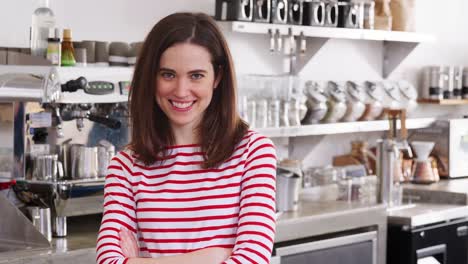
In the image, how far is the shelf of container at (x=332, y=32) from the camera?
4203 millimetres

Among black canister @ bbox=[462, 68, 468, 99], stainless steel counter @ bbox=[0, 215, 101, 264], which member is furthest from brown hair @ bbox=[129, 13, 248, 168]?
black canister @ bbox=[462, 68, 468, 99]

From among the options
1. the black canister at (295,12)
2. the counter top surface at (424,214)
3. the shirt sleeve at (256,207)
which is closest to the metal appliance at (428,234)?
the counter top surface at (424,214)

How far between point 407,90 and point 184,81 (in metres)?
3.61

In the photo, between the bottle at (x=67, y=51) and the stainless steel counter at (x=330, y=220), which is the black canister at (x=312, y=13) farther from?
the bottle at (x=67, y=51)

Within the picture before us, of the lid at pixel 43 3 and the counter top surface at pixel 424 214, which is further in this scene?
the counter top surface at pixel 424 214

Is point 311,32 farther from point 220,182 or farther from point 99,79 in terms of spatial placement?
point 220,182

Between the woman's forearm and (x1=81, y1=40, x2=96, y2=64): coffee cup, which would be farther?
(x1=81, y1=40, x2=96, y2=64): coffee cup

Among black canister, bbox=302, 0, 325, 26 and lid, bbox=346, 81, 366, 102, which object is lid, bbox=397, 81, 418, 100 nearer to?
lid, bbox=346, 81, 366, 102

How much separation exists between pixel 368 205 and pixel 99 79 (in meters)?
1.50

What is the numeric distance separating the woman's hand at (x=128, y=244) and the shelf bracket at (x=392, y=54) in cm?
377

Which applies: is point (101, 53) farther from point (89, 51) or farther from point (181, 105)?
point (181, 105)

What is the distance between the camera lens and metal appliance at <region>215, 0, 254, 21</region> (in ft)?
13.6

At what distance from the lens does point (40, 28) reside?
3211 mm

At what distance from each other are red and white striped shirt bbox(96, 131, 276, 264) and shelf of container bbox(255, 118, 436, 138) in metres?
2.34
